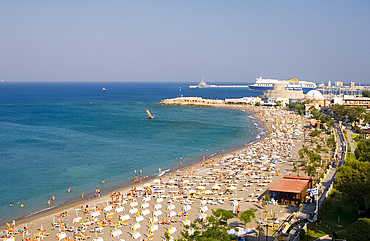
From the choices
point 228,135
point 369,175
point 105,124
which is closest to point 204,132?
point 228,135

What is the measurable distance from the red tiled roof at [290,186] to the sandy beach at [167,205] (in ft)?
4.39

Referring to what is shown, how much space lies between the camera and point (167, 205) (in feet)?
93.1

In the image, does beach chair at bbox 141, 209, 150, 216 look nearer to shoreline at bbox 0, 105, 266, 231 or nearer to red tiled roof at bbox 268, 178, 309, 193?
shoreline at bbox 0, 105, 266, 231

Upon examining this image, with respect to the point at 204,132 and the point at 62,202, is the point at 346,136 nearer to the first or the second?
the point at 204,132

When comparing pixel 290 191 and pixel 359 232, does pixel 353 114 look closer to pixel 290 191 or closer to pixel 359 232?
pixel 290 191

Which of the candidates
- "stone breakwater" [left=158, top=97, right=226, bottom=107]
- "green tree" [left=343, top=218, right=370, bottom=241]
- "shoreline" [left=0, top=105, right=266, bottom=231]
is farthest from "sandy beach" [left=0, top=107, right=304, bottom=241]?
"stone breakwater" [left=158, top=97, right=226, bottom=107]

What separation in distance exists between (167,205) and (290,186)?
30.7 ft

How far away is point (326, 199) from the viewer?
25688 millimetres

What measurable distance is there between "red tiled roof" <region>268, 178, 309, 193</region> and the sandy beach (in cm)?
134

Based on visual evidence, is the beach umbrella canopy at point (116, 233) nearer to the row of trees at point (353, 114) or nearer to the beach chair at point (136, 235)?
the beach chair at point (136, 235)

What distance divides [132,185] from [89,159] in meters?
12.1

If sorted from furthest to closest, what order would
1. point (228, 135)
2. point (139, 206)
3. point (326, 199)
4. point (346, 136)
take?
point (228, 135)
point (346, 136)
point (139, 206)
point (326, 199)

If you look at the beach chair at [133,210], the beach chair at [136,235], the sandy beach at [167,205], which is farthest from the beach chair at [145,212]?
the beach chair at [136,235]

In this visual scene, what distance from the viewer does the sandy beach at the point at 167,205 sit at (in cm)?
2353
